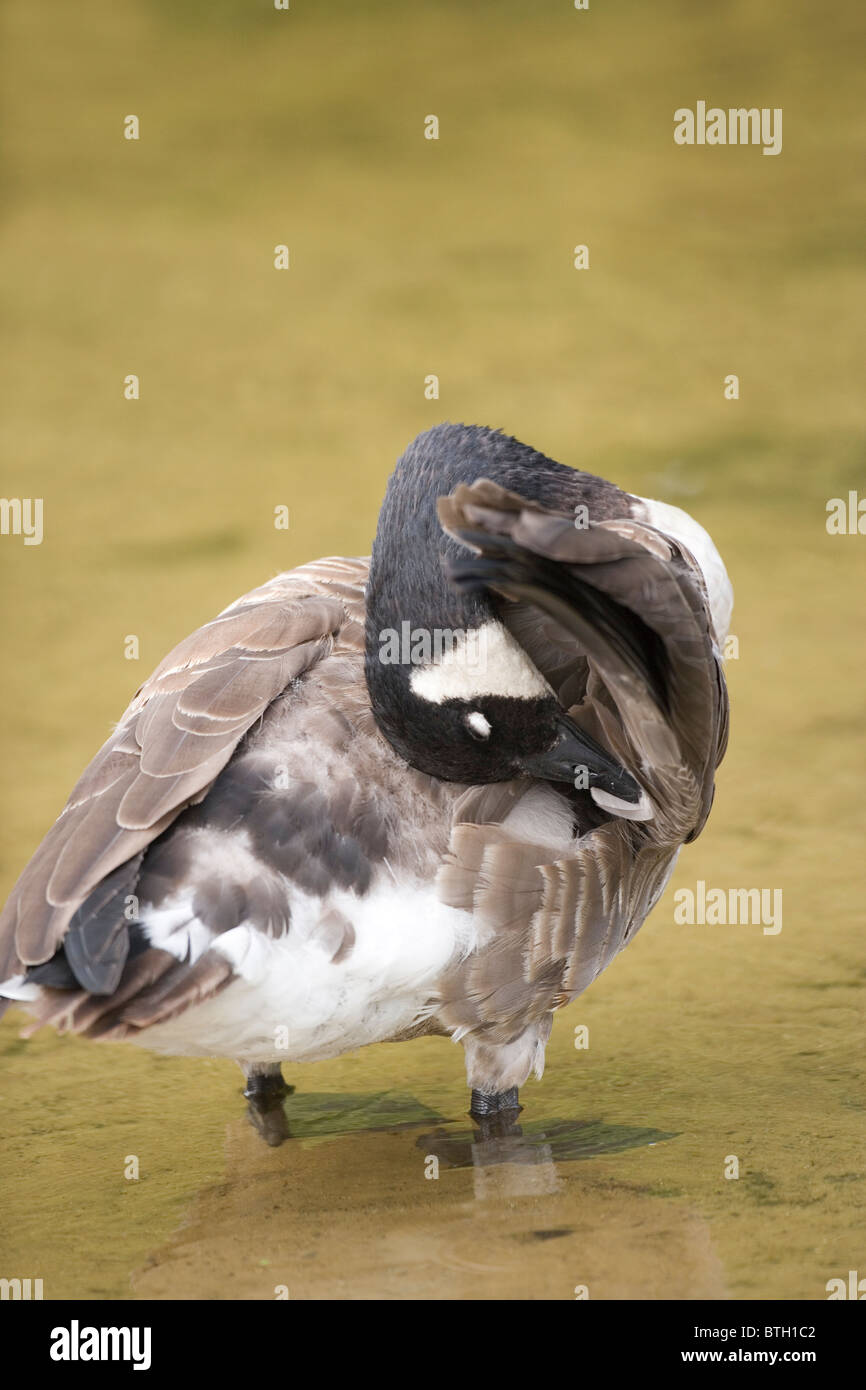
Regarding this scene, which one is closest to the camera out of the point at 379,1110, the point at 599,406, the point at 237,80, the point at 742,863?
the point at 379,1110

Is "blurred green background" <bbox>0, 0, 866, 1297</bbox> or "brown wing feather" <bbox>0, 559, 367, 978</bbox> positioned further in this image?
"blurred green background" <bbox>0, 0, 866, 1297</bbox>

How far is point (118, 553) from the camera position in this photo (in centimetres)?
826

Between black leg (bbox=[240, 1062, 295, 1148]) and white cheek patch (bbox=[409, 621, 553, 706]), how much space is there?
4.74 ft

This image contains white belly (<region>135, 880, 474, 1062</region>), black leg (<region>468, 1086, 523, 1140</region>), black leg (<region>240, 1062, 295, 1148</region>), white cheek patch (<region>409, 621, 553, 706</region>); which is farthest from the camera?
black leg (<region>240, 1062, 295, 1148</region>)

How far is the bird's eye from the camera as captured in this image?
3803mm

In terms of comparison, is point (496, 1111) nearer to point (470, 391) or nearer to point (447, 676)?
point (447, 676)

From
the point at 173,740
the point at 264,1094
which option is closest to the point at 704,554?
the point at 173,740

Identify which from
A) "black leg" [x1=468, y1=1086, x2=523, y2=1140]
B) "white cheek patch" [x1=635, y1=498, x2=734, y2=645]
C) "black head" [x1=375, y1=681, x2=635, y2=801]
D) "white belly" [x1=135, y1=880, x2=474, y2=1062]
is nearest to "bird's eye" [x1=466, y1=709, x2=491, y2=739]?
"black head" [x1=375, y1=681, x2=635, y2=801]

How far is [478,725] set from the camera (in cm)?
381

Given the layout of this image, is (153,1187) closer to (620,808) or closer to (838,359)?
(620,808)

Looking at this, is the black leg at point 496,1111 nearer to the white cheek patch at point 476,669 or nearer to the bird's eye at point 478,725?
the bird's eye at point 478,725

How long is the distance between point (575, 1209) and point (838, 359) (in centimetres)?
677

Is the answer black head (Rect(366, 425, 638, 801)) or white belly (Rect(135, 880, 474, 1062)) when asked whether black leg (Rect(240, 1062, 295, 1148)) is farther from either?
black head (Rect(366, 425, 638, 801))

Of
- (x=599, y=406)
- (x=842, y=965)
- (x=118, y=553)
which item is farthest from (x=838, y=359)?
(x=842, y=965)
